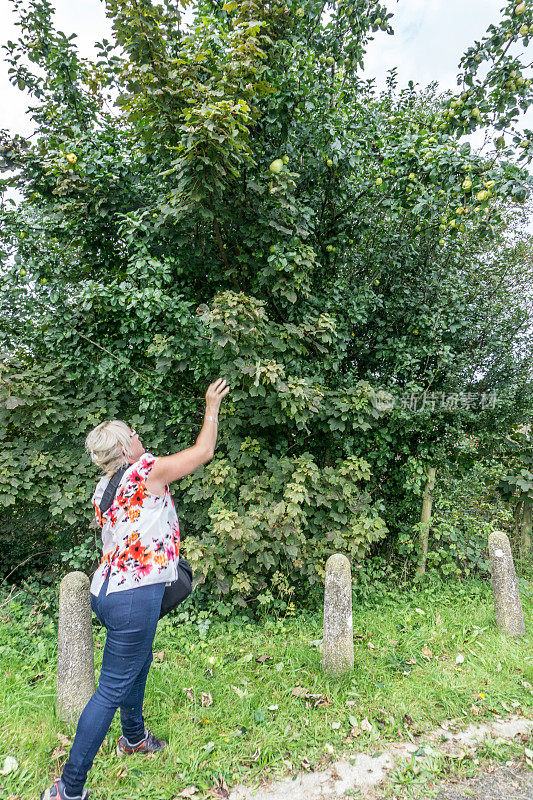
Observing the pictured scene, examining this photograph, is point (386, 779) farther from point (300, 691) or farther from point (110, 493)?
point (110, 493)

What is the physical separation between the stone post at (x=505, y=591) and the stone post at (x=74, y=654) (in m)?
3.13

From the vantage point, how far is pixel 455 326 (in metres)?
4.38

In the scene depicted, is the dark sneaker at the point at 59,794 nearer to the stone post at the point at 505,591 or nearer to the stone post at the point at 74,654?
the stone post at the point at 74,654

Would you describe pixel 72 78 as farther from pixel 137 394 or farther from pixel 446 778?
pixel 446 778

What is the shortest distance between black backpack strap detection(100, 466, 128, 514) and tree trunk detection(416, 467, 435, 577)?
358cm

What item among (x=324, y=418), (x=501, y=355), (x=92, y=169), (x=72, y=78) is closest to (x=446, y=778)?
(x=324, y=418)

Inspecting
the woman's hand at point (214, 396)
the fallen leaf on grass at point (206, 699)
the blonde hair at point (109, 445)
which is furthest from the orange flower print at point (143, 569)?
the fallen leaf on grass at point (206, 699)

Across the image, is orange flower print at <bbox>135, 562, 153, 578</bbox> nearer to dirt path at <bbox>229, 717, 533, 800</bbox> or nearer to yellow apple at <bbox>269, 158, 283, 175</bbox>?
dirt path at <bbox>229, 717, 533, 800</bbox>

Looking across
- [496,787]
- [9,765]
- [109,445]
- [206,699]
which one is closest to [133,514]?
[109,445]

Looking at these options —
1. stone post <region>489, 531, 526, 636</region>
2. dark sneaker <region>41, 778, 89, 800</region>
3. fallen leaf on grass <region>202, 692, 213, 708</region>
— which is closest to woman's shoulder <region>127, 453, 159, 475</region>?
dark sneaker <region>41, 778, 89, 800</region>

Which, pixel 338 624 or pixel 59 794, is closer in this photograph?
pixel 59 794

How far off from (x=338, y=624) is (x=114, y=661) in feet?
5.02

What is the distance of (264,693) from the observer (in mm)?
2789

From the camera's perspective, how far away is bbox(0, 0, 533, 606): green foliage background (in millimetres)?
3281
